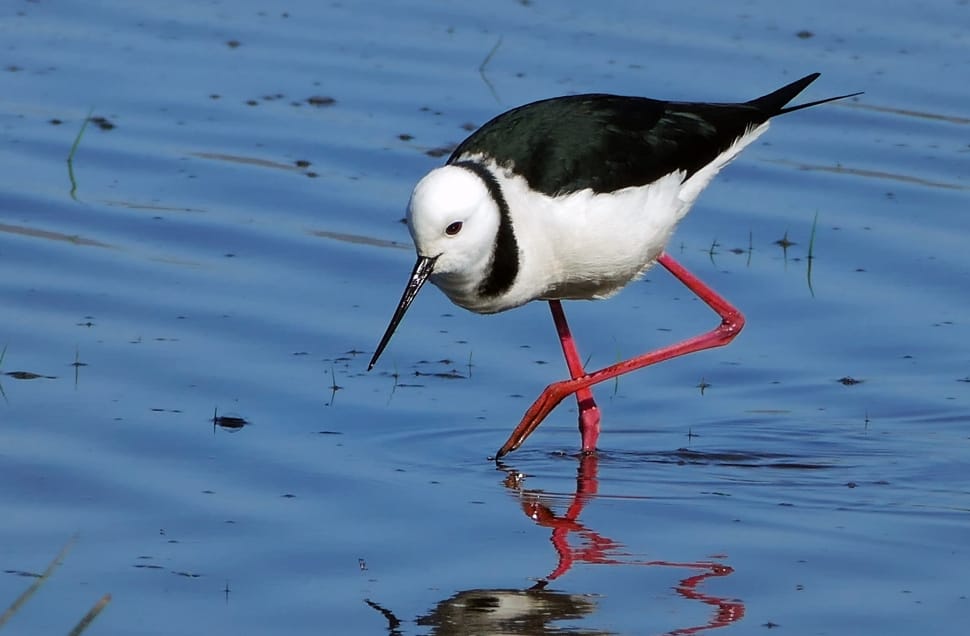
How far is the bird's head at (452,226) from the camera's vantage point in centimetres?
591

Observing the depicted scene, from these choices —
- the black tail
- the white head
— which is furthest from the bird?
the black tail

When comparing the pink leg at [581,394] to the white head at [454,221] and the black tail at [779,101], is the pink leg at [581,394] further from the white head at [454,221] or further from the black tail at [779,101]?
the black tail at [779,101]

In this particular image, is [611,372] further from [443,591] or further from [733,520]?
[443,591]

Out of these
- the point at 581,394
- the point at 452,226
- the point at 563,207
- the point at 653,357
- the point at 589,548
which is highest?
the point at 563,207

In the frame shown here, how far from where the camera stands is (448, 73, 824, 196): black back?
20.5 ft

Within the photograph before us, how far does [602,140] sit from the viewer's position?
6480 millimetres

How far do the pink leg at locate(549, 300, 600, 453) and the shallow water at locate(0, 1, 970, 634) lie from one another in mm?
81

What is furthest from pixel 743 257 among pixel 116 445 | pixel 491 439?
pixel 116 445

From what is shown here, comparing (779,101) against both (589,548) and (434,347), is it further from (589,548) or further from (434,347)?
(589,548)

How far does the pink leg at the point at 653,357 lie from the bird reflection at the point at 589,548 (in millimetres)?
212

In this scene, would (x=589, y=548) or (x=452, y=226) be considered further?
(x=452, y=226)

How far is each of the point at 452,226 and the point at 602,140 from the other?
2.61 ft

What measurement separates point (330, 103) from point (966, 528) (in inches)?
207

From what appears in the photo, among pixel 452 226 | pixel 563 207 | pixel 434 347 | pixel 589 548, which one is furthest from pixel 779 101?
pixel 589 548
